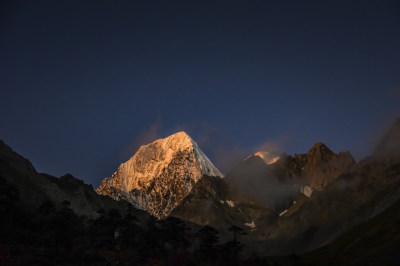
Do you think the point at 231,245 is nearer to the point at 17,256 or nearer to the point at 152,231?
the point at 152,231

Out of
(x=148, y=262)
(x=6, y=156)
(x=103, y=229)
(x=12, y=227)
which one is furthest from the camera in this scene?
(x=6, y=156)

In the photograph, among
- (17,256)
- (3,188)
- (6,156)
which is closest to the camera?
(17,256)

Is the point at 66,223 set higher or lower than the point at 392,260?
higher

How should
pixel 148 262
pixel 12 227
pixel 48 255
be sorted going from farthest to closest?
pixel 12 227 < pixel 148 262 < pixel 48 255

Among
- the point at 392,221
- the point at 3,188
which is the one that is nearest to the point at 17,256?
the point at 3,188

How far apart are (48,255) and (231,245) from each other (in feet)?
144

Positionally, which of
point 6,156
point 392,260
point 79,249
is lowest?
point 392,260

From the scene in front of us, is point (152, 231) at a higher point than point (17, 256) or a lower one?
higher

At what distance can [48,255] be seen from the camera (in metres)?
82.1

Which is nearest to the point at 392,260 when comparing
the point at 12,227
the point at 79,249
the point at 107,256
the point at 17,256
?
the point at 107,256

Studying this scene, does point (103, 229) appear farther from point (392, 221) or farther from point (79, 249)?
point (392, 221)

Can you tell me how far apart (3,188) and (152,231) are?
139 feet

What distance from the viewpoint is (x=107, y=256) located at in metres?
86.4

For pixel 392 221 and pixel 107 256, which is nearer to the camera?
pixel 107 256
